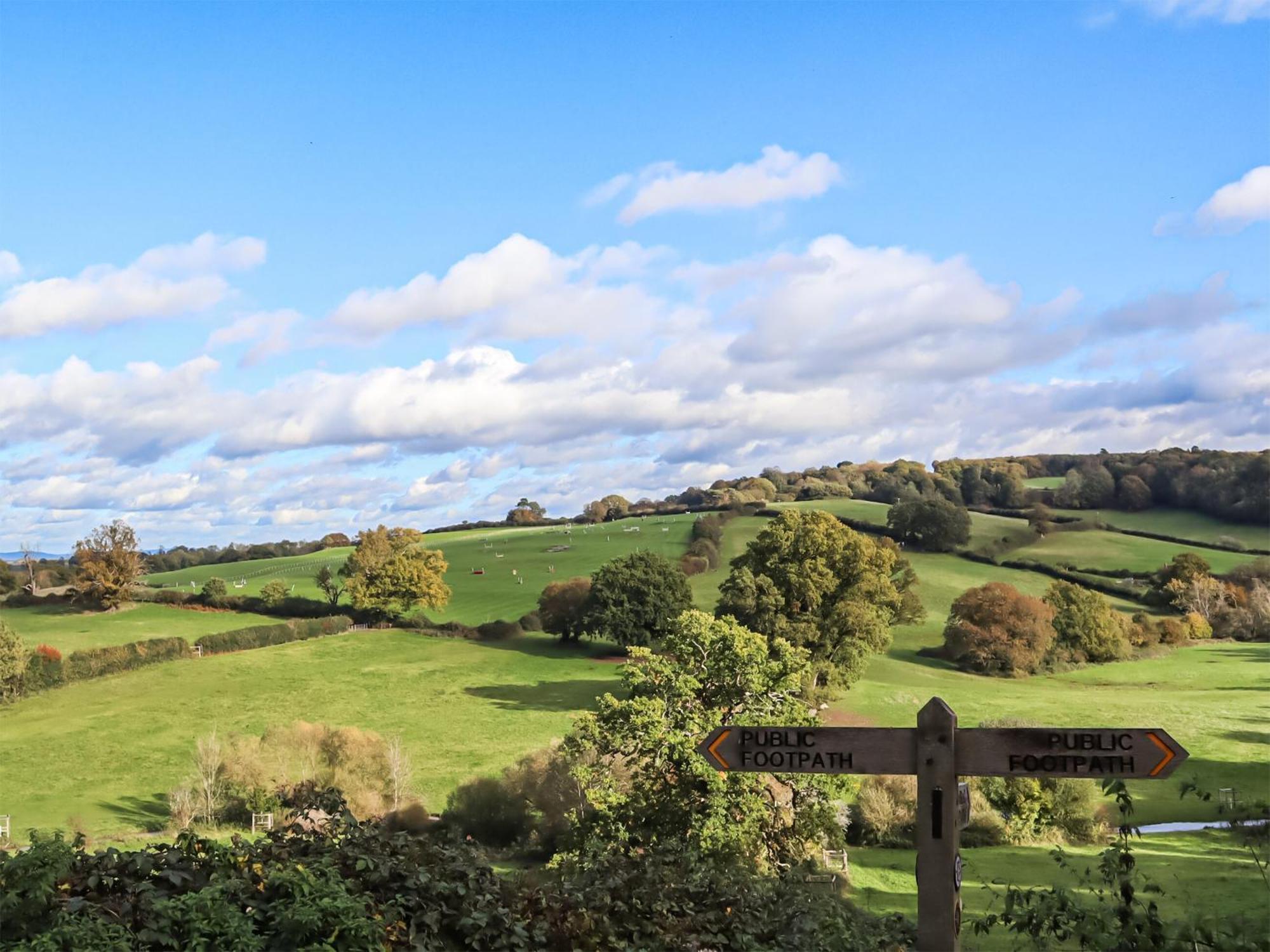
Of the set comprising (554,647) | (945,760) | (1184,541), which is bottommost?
(554,647)

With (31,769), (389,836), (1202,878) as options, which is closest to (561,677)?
(31,769)

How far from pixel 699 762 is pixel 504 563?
6682 cm

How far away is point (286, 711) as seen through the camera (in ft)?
168

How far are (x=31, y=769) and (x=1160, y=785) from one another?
1816 inches

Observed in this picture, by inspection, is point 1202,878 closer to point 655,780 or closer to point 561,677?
point 655,780

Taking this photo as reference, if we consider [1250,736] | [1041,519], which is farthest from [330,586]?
[1041,519]

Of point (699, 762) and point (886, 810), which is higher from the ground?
point (699, 762)

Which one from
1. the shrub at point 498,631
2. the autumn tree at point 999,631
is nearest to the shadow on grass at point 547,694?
the shrub at point 498,631

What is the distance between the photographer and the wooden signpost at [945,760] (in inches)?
257

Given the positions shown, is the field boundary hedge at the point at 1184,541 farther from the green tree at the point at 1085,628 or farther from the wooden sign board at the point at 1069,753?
the wooden sign board at the point at 1069,753

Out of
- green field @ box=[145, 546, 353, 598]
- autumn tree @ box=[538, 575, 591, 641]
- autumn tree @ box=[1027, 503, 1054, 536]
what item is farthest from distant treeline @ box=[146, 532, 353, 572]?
autumn tree @ box=[1027, 503, 1054, 536]

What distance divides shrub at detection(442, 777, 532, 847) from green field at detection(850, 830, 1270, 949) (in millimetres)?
10052

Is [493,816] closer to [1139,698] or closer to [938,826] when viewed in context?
[938,826]

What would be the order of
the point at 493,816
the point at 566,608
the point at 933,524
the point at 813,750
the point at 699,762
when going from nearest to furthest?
the point at 813,750 → the point at 699,762 → the point at 493,816 → the point at 566,608 → the point at 933,524
